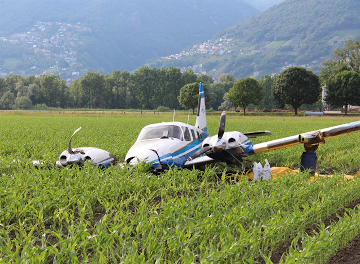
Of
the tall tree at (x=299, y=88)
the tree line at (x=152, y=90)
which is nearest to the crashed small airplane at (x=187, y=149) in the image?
the tall tree at (x=299, y=88)

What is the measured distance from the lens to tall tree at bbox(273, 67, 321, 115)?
276 feet

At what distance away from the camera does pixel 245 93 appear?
90.3 meters

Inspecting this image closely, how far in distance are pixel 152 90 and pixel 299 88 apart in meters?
58.8

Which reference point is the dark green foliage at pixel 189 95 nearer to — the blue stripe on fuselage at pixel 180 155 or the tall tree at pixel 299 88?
the tall tree at pixel 299 88

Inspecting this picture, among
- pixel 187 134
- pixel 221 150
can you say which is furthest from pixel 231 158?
pixel 187 134

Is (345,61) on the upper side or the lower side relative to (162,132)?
upper

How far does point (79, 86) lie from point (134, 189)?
400ft

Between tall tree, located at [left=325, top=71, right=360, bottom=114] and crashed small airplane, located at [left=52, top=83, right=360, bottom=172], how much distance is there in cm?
7421

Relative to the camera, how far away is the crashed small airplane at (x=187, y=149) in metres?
12.3

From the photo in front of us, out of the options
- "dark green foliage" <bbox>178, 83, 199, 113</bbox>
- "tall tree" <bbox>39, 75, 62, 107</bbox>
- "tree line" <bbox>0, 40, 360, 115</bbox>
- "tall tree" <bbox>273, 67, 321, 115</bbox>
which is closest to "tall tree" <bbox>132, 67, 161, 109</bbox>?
"tree line" <bbox>0, 40, 360, 115</bbox>

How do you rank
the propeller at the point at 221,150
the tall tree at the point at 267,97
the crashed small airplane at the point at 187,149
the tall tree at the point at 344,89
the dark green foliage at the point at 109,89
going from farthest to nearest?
1. the tall tree at the point at 267,97
2. the dark green foliage at the point at 109,89
3. the tall tree at the point at 344,89
4. the crashed small airplane at the point at 187,149
5. the propeller at the point at 221,150

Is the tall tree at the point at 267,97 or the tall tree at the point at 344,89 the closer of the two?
the tall tree at the point at 344,89

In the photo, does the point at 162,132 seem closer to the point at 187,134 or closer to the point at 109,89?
the point at 187,134

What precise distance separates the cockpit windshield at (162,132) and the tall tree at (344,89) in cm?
7508
